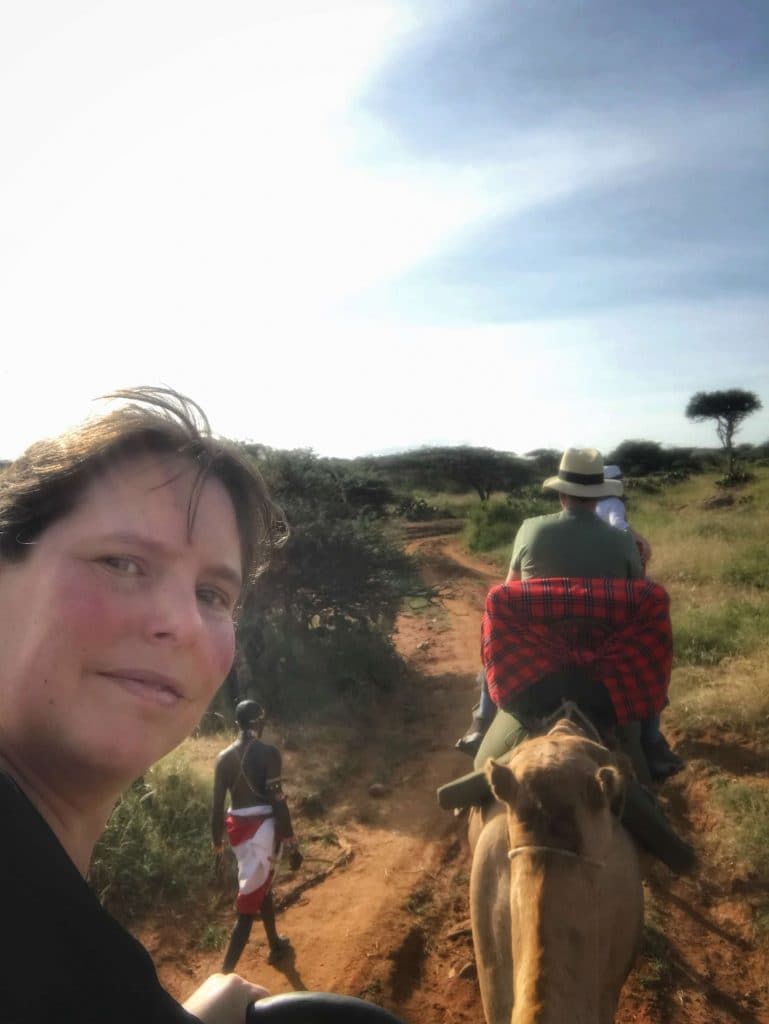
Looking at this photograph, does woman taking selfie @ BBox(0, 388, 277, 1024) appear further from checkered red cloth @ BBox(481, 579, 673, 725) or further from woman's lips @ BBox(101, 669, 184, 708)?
checkered red cloth @ BBox(481, 579, 673, 725)

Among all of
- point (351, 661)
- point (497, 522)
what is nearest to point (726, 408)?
point (497, 522)

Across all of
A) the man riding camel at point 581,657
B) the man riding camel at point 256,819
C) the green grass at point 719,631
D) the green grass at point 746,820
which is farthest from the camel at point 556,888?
the green grass at point 719,631

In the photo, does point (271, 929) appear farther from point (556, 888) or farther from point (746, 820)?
point (746, 820)

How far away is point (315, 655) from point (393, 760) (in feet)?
8.30

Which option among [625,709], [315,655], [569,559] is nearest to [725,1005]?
[625,709]

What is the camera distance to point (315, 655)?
33.0ft

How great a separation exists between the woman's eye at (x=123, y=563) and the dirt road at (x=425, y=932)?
4041 mm

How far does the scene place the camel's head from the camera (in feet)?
7.98

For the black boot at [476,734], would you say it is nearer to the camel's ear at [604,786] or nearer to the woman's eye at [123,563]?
the camel's ear at [604,786]

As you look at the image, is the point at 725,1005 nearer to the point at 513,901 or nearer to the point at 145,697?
the point at 513,901

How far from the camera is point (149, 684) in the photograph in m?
1.21

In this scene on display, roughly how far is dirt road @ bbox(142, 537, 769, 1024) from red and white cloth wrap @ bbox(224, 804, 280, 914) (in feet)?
1.82

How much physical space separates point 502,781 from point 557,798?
0.61ft

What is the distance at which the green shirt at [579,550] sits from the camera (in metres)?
4.48
